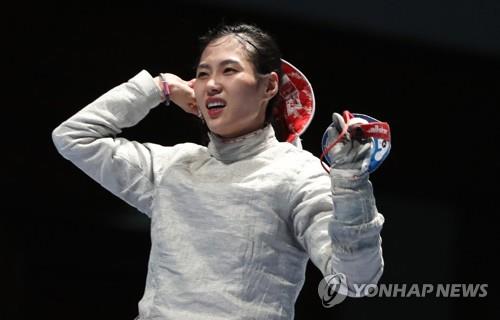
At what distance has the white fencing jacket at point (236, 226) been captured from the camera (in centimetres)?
109

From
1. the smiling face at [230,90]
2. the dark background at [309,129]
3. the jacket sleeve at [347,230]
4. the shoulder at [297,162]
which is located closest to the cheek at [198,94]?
the smiling face at [230,90]

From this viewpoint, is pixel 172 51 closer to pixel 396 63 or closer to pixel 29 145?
pixel 29 145

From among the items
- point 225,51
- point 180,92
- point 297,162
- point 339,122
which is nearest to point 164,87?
point 180,92

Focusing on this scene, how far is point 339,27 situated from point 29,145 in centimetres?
76

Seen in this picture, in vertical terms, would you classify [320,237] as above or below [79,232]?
above

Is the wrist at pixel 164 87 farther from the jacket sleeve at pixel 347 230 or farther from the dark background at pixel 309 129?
the dark background at pixel 309 129

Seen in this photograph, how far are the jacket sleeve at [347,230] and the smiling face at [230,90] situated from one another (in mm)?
176

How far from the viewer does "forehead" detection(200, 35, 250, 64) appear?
1.22 m

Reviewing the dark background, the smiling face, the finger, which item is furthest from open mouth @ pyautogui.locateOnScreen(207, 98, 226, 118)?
the dark background

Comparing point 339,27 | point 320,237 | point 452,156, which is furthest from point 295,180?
point 452,156

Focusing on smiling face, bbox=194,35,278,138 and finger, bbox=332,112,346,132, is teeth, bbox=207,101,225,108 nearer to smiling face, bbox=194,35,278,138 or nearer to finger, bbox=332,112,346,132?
smiling face, bbox=194,35,278,138

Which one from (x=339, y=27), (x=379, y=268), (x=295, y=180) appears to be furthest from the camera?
(x=339, y=27)

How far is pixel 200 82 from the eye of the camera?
1.24m

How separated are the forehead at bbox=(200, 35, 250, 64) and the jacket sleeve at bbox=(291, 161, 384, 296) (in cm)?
24
